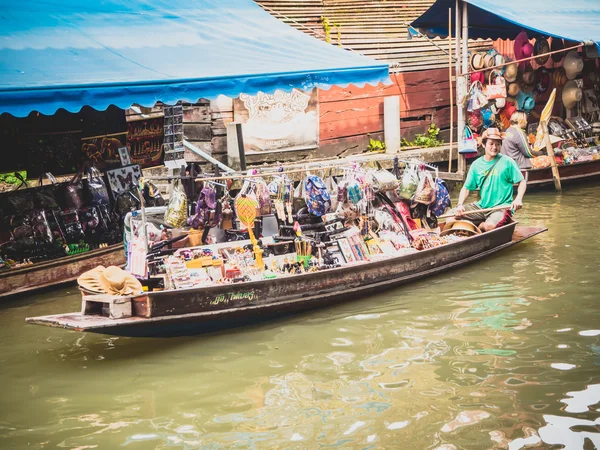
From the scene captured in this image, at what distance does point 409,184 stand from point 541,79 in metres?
8.68

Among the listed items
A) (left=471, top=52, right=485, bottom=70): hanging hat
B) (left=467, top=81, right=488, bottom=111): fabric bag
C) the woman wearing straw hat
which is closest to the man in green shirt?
(left=467, top=81, right=488, bottom=111): fabric bag

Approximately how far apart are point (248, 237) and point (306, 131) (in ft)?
19.6

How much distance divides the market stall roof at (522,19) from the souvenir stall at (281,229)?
5.23 m

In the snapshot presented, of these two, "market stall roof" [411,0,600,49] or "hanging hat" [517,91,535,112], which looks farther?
"hanging hat" [517,91,535,112]

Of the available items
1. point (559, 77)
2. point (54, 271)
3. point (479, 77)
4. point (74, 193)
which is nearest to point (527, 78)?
point (479, 77)

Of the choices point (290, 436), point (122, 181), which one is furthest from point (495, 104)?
point (290, 436)

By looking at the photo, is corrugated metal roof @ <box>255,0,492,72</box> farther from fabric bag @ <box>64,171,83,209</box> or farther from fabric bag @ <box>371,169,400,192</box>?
fabric bag @ <box>371,169,400,192</box>

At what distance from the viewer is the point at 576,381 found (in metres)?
6.03

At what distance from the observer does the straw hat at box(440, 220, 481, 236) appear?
9.59 metres

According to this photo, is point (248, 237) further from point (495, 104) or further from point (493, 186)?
point (495, 104)

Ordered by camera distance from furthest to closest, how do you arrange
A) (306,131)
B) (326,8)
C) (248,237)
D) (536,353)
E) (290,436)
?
Answer: (326,8), (306,131), (248,237), (536,353), (290,436)

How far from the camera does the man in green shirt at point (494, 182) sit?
9.52 m

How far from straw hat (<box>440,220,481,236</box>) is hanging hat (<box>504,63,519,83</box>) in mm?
6505

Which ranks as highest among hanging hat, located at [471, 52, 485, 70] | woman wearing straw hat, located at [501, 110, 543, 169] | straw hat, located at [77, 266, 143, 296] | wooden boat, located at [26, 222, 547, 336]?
hanging hat, located at [471, 52, 485, 70]
